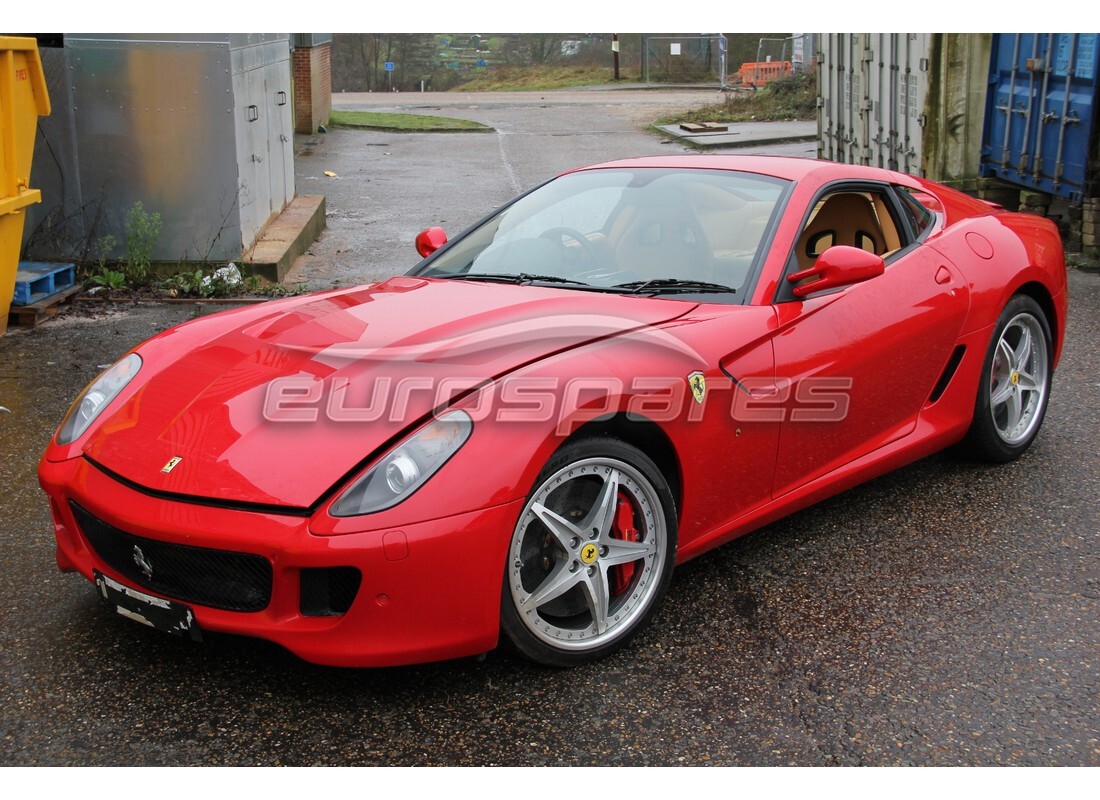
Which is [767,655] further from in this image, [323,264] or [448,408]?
[323,264]

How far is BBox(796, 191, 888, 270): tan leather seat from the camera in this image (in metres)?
4.64

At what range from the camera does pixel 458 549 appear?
2908 mm

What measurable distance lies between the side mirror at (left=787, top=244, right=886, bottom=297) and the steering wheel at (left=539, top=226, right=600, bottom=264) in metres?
0.74

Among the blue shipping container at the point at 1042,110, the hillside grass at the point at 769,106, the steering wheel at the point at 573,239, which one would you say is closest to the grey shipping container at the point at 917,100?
the blue shipping container at the point at 1042,110

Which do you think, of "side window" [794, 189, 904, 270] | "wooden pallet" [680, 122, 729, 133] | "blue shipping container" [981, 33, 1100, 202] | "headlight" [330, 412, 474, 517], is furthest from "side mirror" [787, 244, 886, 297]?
"wooden pallet" [680, 122, 729, 133]

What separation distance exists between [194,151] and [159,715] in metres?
6.40

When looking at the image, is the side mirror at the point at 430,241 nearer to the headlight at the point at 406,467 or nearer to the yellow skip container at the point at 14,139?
the headlight at the point at 406,467

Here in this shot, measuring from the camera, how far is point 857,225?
4727mm

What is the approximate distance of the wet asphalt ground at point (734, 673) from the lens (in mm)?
2916

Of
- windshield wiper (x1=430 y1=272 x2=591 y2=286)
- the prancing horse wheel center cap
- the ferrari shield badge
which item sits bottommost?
the prancing horse wheel center cap

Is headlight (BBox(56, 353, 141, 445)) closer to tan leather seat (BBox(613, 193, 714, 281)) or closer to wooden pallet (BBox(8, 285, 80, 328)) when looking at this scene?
tan leather seat (BBox(613, 193, 714, 281))

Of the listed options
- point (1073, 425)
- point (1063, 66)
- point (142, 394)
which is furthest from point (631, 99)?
point (142, 394)

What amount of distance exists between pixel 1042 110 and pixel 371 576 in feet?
29.3

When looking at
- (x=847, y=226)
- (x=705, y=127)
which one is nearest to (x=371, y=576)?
(x=847, y=226)
